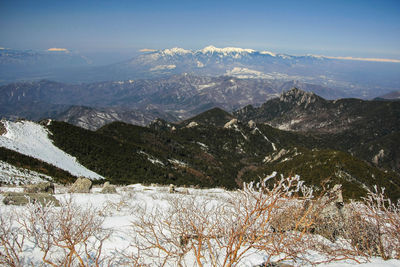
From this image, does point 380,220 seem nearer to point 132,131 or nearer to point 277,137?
point 132,131

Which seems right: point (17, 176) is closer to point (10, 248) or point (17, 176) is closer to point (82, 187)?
point (82, 187)

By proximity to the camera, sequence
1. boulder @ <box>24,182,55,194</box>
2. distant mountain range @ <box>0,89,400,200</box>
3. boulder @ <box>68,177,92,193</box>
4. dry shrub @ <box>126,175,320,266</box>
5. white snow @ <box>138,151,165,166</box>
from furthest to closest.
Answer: white snow @ <box>138,151,165,166</box>, distant mountain range @ <box>0,89,400,200</box>, boulder @ <box>68,177,92,193</box>, boulder @ <box>24,182,55,194</box>, dry shrub @ <box>126,175,320,266</box>

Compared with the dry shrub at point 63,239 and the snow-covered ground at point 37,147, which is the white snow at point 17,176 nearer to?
the snow-covered ground at point 37,147

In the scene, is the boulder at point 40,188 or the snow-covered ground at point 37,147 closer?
the boulder at point 40,188

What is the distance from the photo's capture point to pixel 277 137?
14138 centimetres

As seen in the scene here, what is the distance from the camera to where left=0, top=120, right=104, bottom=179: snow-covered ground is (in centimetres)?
2976

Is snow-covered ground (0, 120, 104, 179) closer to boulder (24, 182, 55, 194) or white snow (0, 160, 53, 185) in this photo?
white snow (0, 160, 53, 185)

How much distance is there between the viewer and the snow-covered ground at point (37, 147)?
29.8 metres

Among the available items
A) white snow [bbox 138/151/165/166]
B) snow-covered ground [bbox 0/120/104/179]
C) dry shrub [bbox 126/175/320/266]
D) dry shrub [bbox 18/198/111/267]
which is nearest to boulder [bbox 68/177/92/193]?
dry shrub [bbox 18/198/111/267]

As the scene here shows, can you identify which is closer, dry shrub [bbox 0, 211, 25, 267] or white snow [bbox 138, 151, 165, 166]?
dry shrub [bbox 0, 211, 25, 267]

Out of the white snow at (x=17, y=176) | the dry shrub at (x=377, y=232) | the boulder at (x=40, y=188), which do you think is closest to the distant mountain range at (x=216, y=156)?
the dry shrub at (x=377, y=232)

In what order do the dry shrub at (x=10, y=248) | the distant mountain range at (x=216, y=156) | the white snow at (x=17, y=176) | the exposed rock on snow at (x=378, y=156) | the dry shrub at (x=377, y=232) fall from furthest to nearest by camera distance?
the exposed rock on snow at (x=378, y=156), the distant mountain range at (x=216, y=156), the white snow at (x=17, y=176), the dry shrub at (x=377, y=232), the dry shrub at (x=10, y=248)

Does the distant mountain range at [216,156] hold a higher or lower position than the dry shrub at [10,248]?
lower

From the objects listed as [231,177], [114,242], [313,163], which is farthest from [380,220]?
[231,177]
